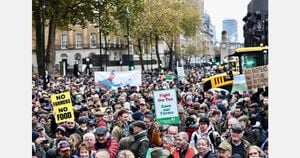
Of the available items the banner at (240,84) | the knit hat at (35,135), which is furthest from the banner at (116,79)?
the knit hat at (35,135)

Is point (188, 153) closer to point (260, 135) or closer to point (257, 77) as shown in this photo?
point (260, 135)

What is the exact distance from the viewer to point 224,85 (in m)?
30.9

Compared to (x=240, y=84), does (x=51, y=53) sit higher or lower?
higher

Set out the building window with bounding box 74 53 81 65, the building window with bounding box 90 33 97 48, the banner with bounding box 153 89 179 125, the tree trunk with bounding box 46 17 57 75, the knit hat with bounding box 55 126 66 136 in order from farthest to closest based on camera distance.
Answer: the building window with bounding box 90 33 97 48, the building window with bounding box 74 53 81 65, the tree trunk with bounding box 46 17 57 75, the banner with bounding box 153 89 179 125, the knit hat with bounding box 55 126 66 136

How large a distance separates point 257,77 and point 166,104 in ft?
18.3

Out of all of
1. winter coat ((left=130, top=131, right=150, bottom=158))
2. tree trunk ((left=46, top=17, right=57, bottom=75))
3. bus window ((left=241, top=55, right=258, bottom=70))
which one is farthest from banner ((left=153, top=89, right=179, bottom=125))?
tree trunk ((left=46, top=17, right=57, bottom=75))

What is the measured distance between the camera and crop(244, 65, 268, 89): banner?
16.4 meters

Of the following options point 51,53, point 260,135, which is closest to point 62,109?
point 260,135

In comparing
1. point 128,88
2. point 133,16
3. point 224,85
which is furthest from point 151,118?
point 133,16

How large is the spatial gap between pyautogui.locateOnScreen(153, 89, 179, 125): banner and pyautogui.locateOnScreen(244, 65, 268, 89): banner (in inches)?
212

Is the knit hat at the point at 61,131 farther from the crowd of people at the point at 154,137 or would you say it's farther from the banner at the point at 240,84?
the banner at the point at 240,84

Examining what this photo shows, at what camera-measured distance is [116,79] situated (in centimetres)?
2462

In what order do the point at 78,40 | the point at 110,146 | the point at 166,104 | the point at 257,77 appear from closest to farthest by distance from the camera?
the point at 110,146
the point at 166,104
the point at 257,77
the point at 78,40

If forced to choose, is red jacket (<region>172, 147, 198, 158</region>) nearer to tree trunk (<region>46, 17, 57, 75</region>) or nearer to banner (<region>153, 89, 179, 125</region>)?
banner (<region>153, 89, 179, 125</region>)
